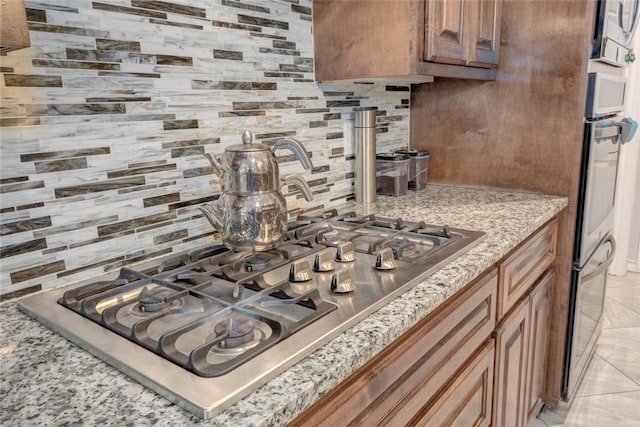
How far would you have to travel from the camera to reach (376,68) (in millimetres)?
1381

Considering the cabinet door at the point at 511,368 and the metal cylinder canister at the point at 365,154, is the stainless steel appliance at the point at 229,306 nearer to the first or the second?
the cabinet door at the point at 511,368

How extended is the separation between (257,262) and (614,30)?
1.54 m

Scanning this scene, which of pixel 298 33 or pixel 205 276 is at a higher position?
pixel 298 33

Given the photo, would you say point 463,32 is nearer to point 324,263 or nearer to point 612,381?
point 324,263

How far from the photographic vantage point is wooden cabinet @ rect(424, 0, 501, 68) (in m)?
1.34

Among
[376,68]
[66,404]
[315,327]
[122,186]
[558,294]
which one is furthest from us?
[558,294]

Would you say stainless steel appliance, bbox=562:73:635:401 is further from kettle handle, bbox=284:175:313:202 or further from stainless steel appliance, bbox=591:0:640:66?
kettle handle, bbox=284:175:313:202

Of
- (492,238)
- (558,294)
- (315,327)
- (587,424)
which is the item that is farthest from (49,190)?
(587,424)

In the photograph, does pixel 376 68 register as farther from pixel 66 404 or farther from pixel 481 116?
pixel 66 404

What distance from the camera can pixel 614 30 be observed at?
1666 millimetres

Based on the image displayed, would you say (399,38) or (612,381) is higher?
(399,38)

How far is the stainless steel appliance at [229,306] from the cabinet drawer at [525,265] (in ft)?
0.47

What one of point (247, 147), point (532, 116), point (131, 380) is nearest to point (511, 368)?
point (532, 116)

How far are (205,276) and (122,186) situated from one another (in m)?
0.31
